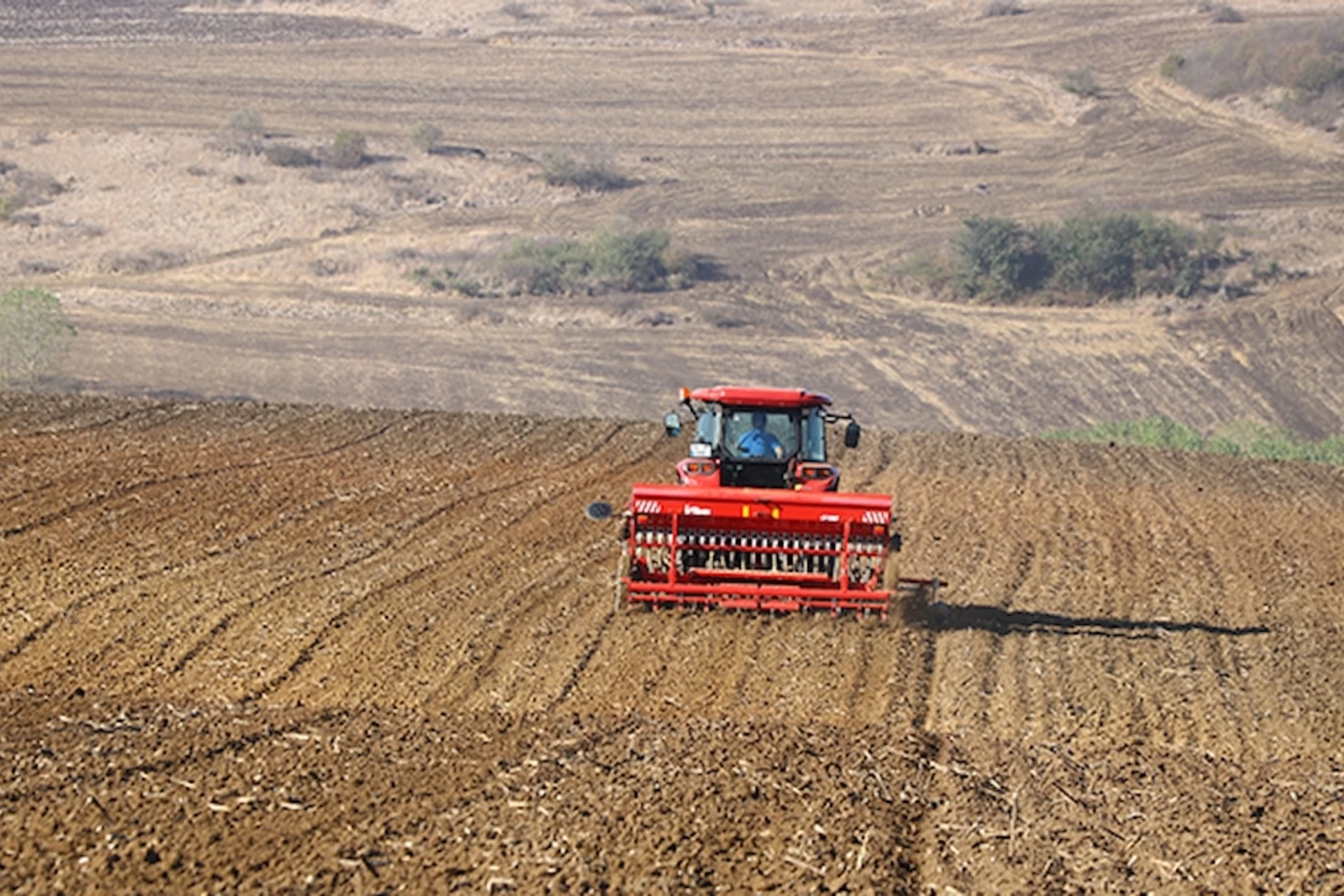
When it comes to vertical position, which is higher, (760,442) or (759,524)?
(760,442)

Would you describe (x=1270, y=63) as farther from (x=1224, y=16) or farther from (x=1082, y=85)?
(x=1224, y=16)

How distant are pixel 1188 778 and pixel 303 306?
41505 mm

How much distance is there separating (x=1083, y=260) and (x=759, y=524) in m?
41.1

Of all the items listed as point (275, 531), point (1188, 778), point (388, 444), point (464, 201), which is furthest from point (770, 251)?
point (1188, 778)

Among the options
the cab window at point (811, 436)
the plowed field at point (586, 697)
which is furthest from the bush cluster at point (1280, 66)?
the cab window at point (811, 436)

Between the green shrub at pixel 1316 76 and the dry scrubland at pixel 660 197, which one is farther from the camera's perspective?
the green shrub at pixel 1316 76

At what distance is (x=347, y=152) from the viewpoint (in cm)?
6134

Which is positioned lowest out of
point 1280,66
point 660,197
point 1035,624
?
point 660,197

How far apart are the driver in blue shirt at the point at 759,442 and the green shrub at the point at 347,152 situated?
4834 centimetres

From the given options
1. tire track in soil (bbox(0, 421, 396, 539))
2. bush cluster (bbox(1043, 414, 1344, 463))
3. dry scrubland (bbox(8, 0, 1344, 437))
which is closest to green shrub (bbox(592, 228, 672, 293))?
dry scrubland (bbox(8, 0, 1344, 437))

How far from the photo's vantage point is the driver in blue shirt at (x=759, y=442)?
14.9m

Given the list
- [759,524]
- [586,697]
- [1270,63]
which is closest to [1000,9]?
[1270,63]

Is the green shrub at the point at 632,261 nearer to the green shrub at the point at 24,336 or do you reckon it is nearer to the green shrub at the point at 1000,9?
the green shrub at the point at 24,336

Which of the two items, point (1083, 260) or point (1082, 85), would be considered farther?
point (1082, 85)
